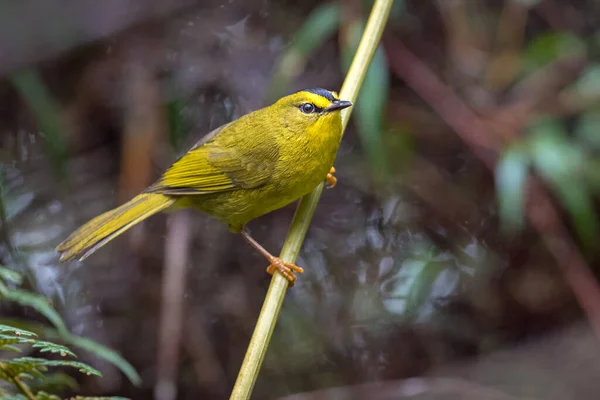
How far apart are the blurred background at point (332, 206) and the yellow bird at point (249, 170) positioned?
0.93 metres

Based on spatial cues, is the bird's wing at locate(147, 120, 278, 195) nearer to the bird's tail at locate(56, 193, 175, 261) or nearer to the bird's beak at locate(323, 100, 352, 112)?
the bird's tail at locate(56, 193, 175, 261)

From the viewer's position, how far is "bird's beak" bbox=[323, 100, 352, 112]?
7.04 ft

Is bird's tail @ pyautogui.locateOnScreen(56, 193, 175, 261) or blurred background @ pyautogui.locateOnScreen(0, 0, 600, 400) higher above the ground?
blurred background @ pyautogui.locateOnScreen(0, 0, 600, 400)

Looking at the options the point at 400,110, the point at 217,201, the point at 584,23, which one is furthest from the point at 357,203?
the point at 584,23

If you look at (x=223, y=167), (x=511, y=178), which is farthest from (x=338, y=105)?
(x=511, y=178)

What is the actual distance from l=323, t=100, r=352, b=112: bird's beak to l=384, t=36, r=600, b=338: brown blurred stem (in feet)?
5.92

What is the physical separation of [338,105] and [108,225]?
1.01m

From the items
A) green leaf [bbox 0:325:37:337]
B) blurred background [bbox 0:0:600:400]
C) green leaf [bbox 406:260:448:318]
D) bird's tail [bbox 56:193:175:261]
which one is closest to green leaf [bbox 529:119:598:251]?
blurred background [bbox 0:0:600:400]

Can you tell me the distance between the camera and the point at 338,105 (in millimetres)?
2246

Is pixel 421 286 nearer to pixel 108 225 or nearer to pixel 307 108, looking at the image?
pixel 307 108

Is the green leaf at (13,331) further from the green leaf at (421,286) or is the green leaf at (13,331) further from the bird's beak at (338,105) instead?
the green leaf at (421,286)

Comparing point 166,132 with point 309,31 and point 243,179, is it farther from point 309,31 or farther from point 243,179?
point 243,179

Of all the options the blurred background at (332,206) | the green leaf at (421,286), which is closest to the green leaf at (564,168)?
the blurred background at (332,206)

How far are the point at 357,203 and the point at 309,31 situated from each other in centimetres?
140
